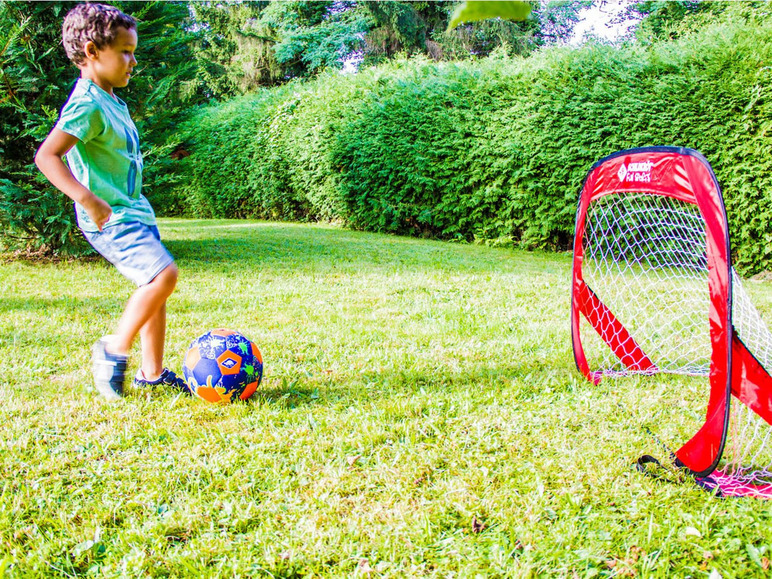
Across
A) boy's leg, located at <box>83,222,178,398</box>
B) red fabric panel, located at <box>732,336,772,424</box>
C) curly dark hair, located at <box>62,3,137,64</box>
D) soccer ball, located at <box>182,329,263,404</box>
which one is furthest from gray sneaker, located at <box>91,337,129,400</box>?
red fabric panel, located at <box>732,336,772,424</box>

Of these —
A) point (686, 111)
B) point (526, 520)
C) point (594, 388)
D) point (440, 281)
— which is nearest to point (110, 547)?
point (526, 520)

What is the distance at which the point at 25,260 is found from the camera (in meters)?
7.65

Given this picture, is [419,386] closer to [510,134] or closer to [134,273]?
[134,273]

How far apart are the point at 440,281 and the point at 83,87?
447 centimetres

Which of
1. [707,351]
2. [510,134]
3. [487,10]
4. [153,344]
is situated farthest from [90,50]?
[510,134]

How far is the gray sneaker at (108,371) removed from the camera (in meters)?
2.82

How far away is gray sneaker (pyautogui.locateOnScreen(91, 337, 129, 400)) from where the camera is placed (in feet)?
9.25

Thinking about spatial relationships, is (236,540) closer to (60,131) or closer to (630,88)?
(60,131)

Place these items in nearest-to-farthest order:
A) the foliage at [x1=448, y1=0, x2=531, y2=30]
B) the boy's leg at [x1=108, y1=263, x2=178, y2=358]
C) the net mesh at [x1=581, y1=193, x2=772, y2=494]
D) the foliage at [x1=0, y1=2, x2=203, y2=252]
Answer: the foliage at [x1=448, y1=0, x2=531, y2=30]
the net mesh at [x1=581, y1=193, x2=772, y2=494]
the boy's leg at [x1=108, y1=263, x2=178, y2=358]
the foliage at [x1=0, y1=2, x2=203, y2=252]

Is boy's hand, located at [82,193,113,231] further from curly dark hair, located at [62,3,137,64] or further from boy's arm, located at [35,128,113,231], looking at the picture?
curly dark hair, located at [62,3,137,64]

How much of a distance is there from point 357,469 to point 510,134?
338 inches

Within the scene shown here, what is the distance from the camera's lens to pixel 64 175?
2.47m

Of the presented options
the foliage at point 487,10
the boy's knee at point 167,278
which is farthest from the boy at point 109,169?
the foliage at point 487,10

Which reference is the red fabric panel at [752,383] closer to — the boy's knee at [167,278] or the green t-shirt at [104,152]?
the boy's knee at [167,278]
